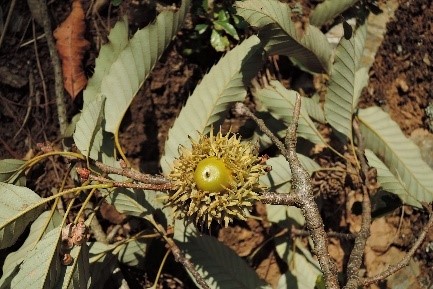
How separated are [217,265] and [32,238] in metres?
0.76

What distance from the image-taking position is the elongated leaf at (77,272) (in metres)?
1.92

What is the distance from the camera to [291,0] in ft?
8.81

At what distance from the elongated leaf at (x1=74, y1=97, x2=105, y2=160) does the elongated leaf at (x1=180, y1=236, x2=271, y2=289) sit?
0.61 metres

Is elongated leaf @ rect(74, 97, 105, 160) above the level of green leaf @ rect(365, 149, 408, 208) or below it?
above

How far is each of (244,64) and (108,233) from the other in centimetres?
100

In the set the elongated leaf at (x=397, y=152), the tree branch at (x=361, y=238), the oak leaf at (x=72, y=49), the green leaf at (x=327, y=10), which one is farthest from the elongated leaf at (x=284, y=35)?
the oak leaf at (x=72, y=49)

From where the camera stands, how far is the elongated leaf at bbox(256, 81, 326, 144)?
88.4 inches

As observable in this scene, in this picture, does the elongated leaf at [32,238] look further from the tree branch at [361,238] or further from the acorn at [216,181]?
the tree branch at [361,238]

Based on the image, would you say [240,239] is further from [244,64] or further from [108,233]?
[244,64]

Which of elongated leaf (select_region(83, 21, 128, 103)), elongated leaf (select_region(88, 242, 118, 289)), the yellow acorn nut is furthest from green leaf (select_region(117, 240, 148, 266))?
the yellow acorn nut

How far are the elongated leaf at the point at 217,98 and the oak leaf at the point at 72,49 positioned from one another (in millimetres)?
551

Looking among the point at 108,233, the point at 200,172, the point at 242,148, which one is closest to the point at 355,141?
the point at 242,148

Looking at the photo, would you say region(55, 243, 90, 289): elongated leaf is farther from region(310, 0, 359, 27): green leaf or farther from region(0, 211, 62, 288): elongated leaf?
region(310, 0, 359, 27): green leaf

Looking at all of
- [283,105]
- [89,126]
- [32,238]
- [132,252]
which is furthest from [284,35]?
[32,238]
